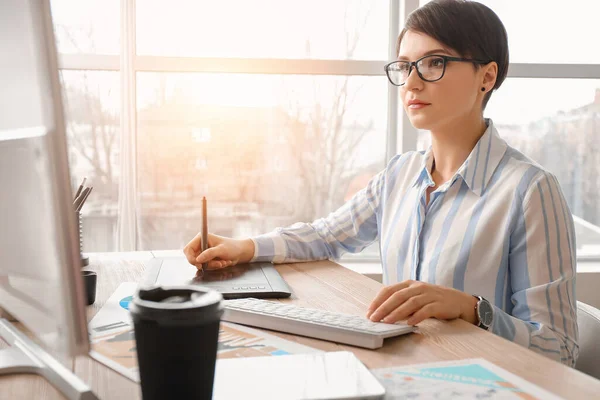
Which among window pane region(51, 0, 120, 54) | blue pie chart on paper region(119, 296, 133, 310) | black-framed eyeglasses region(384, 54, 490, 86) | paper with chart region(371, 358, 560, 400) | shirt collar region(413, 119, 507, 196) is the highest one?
window pane region(51, 0, 120, 54)

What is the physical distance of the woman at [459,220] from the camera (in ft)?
3.78

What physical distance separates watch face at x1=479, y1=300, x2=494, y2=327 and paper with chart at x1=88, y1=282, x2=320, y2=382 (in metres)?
0.34

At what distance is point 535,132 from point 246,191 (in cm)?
144

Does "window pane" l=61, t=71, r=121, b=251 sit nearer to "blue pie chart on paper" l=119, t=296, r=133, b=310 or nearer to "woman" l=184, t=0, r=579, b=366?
"woman" l=184, t=0, r=579, b=366

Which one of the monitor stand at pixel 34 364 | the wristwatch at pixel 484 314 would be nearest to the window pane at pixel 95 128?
the monitor stand at pixel 34 364

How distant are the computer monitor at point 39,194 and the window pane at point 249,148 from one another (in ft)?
6.73

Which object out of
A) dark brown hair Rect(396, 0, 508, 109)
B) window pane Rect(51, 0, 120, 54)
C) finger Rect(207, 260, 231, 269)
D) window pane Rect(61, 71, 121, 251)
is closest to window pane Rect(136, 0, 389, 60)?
window pane Rect(51, 0, 120, 54)

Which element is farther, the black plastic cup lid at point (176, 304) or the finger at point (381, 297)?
the finger at point (381, 297)

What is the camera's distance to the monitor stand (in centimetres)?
68

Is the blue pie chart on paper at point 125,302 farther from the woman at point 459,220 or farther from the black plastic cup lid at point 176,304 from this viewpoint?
the black plastic cup lid at point 176,304

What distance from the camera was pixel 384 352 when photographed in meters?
0.88

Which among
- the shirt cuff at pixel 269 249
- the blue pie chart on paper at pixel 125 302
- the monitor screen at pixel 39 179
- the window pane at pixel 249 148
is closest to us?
the monitor screen at pixel 39 179

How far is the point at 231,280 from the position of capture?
131cm

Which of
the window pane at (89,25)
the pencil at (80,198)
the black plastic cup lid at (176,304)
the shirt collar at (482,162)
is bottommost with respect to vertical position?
the pencil at (80,198)
